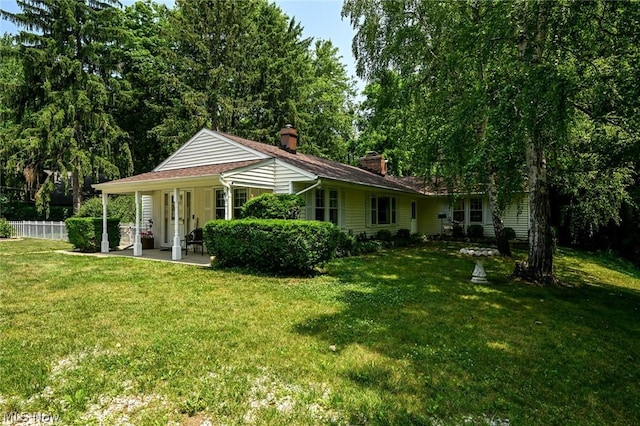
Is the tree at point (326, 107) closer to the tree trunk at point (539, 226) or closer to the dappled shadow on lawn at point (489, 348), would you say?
the tree trunk at point (539, 226)

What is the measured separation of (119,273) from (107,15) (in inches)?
843

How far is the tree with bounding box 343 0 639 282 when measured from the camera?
5566 mm

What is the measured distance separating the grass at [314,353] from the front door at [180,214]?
245 inches

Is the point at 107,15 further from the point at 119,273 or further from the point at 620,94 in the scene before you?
the point at 620,94

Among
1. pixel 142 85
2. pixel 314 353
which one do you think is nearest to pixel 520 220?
pixel 314 353

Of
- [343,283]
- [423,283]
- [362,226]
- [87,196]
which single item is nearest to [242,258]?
[343,283]

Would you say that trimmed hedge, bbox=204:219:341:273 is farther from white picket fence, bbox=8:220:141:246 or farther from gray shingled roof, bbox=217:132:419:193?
white picket fence, bbox=8:220:141:246

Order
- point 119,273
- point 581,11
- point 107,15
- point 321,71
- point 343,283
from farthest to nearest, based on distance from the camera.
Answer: point 321,71 → point 107,15 → point 119,273 → point 343,283 → point 581,11

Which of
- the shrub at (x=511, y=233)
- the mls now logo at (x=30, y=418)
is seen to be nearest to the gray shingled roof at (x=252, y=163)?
the shrub at (x=511, y=233)

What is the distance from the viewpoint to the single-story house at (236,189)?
11391 mm

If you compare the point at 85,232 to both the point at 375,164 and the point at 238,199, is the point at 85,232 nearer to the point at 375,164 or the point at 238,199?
the point at 238,199

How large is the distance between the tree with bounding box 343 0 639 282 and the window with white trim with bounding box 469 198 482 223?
393 inches

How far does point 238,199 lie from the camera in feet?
42.4

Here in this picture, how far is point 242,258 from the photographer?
9.12 m
